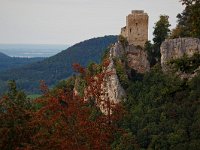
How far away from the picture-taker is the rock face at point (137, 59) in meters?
41.6

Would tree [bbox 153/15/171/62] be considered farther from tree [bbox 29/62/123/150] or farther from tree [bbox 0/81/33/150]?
tree [bbox 29/62/123/150]

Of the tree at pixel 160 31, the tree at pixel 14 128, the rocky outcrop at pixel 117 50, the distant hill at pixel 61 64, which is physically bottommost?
the distant hill at pixel 61 64

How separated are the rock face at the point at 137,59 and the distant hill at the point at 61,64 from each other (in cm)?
A: 12083

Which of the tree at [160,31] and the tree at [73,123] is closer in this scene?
the tree at [73,123]

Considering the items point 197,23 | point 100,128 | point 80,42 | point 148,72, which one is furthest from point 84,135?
point 80,42

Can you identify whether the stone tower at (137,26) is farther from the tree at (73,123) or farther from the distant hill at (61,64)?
the distant hill at (61,64)

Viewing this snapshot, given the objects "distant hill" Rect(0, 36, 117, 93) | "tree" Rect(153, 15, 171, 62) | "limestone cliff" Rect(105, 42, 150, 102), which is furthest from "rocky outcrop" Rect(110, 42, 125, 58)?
"distant hill" Rect(0, 36, 117, 93)

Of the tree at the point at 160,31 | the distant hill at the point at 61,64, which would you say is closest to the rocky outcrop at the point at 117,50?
the tree at the point at 160,31

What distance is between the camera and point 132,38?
1647 inches

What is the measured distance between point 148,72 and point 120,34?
4000 mm

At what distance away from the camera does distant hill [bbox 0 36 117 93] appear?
6552 inches

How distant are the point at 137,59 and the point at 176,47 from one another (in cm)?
328

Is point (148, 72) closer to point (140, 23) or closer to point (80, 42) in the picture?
A: point (140, 23)

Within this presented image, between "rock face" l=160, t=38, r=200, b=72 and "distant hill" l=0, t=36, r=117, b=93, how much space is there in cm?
12277
